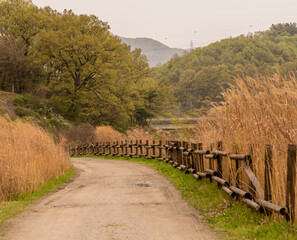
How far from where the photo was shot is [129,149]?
28250 millimetres

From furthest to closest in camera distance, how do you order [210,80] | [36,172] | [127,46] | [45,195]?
[210,80] < [127,46] < [36,172] < [45,195]

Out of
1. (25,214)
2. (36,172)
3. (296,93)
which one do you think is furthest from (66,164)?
(296,93)

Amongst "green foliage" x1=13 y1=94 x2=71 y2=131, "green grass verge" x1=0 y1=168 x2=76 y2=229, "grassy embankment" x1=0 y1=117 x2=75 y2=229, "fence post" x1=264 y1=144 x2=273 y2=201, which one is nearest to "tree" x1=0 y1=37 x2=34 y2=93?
"green foliage" x1=13 y1=94 x2=71 y2=131

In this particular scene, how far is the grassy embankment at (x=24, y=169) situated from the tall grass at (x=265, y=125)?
507 centimetres

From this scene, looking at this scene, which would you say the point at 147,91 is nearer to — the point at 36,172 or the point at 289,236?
the point at 36,172

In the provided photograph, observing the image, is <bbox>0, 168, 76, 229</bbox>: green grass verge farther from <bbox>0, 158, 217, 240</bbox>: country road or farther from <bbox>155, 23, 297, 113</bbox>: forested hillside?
<bbox>155, 23, 297, 113</bbox>: forested hillside

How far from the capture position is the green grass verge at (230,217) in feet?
19.2

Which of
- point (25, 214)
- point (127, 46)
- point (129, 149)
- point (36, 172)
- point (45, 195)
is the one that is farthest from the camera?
point (127, 46)

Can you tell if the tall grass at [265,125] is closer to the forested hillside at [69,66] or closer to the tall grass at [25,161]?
the tall grass at [25,161]

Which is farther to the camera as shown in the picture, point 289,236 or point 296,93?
point 296,93

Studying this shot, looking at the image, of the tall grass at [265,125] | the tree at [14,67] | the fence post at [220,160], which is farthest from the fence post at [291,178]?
the tree at [14,67]

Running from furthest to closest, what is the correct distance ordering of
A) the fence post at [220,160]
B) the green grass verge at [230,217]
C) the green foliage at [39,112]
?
the green foliage at [39,112] → the fence post at [220,160] → the green grass verge at [230,217]

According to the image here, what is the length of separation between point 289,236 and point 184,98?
4525 inches

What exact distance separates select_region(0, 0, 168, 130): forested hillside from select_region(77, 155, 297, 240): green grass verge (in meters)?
37.4
